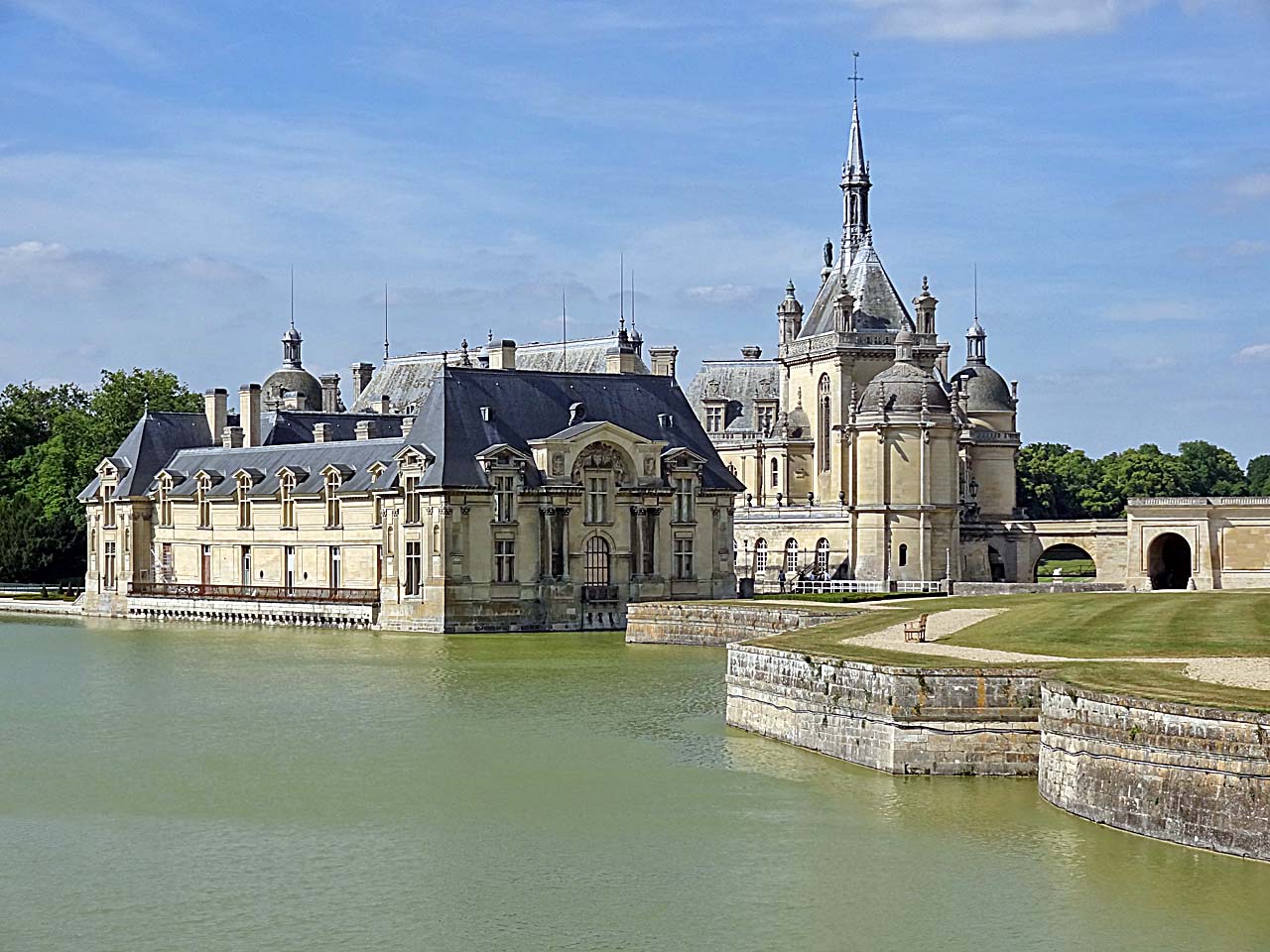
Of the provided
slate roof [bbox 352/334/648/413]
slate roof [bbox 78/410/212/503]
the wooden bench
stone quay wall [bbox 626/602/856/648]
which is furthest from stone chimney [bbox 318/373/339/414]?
the wooden bench

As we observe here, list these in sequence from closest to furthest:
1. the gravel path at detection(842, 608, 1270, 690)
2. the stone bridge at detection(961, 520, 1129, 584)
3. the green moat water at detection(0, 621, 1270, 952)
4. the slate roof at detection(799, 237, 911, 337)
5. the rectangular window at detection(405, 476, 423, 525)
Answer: the green moat water at detection(0, 621, 1270, 952)
the gravel path at detection(842, 608, 1270, 690)
the rectangular window at detection(405, 476, 423, 525)
the stone bridge at detection(961, 520, 1129, 584)
the slate roof at detection(799, 237, 911, 337)

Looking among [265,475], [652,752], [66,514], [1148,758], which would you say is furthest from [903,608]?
[66,514]

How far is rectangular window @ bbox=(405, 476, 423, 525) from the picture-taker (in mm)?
67000

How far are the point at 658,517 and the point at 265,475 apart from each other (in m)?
16.7

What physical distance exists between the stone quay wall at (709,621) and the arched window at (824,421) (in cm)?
3455

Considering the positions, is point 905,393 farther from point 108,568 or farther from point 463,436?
point 108,568

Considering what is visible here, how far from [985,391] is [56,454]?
147 ft

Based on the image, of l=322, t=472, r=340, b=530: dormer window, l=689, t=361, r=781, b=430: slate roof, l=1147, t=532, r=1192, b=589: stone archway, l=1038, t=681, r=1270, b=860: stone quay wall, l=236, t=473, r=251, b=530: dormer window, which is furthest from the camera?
l=689, t=361, r=781, b=430: slate roof

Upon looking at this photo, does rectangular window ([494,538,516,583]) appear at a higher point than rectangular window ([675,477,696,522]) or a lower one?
lower

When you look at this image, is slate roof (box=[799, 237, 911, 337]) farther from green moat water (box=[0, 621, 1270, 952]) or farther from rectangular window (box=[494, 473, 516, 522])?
green moat water (box=[0, 621, 1270, 952])

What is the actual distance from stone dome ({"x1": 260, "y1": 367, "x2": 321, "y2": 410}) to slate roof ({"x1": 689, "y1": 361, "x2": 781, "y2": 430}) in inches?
886

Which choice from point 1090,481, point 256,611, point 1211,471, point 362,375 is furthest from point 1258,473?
point 256,611

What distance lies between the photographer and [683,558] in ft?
233

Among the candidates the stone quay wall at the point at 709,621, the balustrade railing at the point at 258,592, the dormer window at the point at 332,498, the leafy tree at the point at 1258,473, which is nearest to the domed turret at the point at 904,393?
the stone quay wall at the point at 709,621
